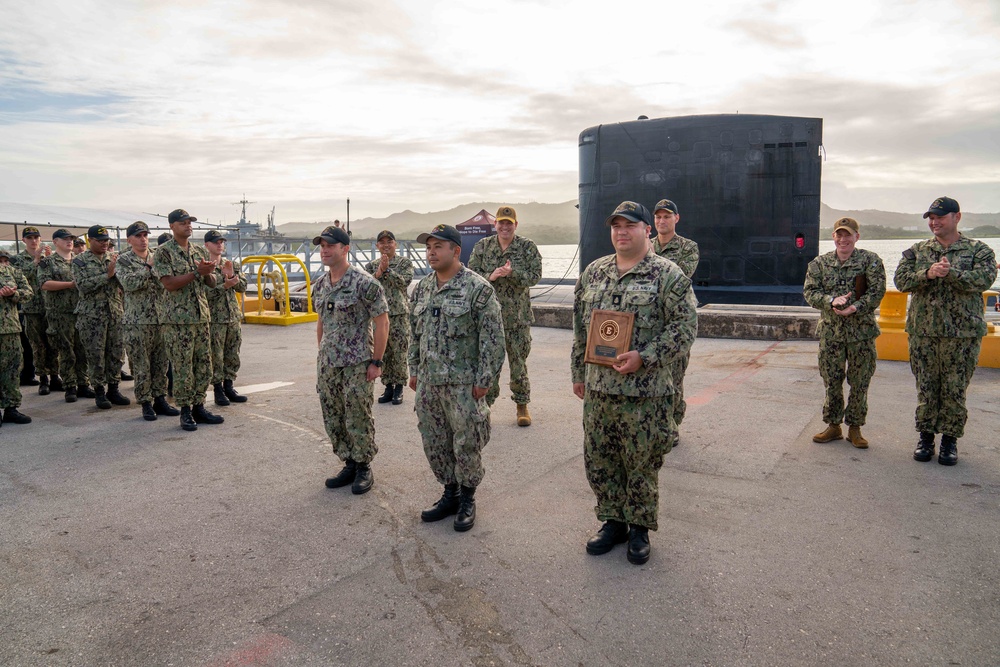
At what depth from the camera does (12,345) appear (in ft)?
19.8

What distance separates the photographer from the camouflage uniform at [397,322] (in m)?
6.79

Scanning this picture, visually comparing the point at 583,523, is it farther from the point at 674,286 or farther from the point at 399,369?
the point at 399,369

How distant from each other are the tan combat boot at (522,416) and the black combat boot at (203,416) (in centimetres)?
268

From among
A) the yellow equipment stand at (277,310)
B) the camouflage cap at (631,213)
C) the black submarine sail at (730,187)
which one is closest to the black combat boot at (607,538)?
the camouflage cap at (631,213)

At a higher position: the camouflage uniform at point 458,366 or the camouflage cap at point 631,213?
the camouflage cap at point 631,213

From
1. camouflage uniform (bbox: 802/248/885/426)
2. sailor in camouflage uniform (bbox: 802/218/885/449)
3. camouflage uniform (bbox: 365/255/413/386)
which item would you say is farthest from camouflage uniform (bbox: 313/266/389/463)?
camouflage uniform (bbox: 802/248/885/426)

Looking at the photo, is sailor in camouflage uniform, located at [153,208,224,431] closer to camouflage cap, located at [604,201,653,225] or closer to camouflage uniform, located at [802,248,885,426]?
camouflage cap, located at [604,201,653,225]

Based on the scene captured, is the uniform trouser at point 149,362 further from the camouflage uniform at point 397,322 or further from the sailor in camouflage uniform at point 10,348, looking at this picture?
the camouflage uniform at point 397,322

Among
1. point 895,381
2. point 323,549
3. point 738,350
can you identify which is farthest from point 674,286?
point 738,350

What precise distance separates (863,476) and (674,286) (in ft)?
7.73

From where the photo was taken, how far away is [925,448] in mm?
4707

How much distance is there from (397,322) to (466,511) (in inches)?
145

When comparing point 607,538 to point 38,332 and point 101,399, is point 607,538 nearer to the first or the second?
point 101,399

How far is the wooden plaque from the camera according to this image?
3070 mm
